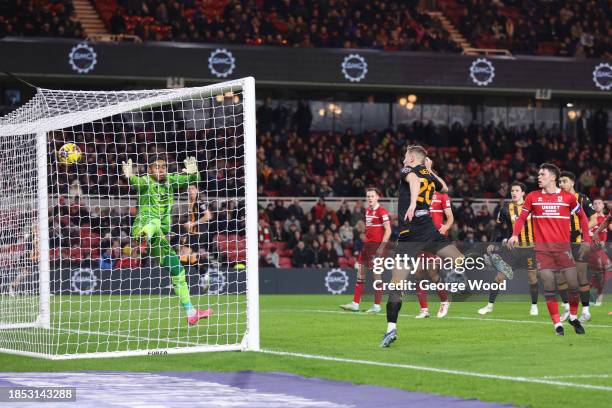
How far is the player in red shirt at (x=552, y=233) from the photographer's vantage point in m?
13.2

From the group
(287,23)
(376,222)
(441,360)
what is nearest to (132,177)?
(441,360)

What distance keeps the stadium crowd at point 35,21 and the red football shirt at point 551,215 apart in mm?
21080

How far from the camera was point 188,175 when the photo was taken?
42.5ft

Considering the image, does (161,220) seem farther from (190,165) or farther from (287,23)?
(287,23)

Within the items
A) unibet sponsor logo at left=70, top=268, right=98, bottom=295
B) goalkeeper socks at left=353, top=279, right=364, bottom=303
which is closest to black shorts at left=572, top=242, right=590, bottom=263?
goalkeeper socks at left=353, top=279, right=364, bottom=303

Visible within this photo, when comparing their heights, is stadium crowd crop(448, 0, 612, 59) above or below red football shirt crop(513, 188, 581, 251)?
above

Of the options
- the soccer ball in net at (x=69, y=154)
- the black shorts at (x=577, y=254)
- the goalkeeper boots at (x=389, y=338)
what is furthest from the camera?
the black shorts at (x=577, y=254)

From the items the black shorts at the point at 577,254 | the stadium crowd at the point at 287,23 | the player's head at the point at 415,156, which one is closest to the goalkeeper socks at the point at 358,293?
the black shorts at the point at 577,254

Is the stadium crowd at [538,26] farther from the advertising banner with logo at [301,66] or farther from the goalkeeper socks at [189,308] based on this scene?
the goalkeeper socks at [189,308]

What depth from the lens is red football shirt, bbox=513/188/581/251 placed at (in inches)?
528

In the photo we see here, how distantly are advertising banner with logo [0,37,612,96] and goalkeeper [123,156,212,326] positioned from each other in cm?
1849

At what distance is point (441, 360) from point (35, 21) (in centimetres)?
2405

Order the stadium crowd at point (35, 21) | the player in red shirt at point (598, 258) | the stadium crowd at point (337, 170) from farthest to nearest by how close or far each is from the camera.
Result: the stadium crowd at point (35, 21)
the stadium crowd at point (337, 170)
the player in red shirt at point (598, 258)

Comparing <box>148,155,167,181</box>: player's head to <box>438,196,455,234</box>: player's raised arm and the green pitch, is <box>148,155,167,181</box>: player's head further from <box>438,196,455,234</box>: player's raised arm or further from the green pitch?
<box>438,196,455,234</box>: player's raised arm
